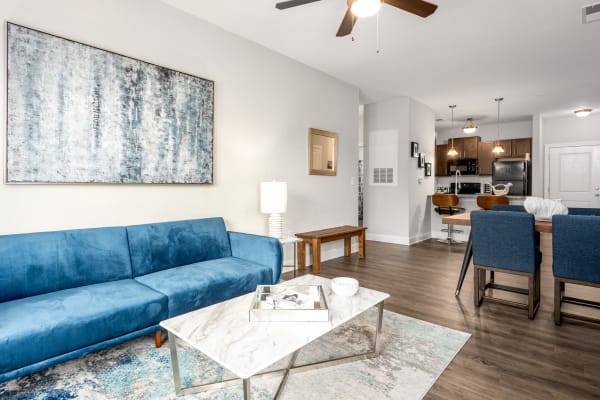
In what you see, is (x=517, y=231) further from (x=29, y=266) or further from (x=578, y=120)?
(x=578, y=120)

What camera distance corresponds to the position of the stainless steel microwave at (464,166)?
8320mm

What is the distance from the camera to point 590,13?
300 cm

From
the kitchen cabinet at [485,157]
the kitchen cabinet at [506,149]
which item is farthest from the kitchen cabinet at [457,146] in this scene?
the kitchen cabinet at [506,149]

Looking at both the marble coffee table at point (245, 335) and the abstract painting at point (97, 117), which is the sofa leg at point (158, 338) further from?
A: the abstract painting at point (97, 117)

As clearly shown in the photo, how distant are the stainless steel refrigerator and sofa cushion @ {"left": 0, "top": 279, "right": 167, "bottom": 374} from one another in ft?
26.6

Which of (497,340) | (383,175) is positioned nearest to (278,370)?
(497,340)

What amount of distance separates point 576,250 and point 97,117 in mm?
3621

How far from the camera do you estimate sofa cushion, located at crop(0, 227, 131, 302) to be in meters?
1.95

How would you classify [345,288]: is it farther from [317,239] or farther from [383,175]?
[383,175]

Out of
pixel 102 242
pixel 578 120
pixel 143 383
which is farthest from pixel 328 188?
pixel 578 120

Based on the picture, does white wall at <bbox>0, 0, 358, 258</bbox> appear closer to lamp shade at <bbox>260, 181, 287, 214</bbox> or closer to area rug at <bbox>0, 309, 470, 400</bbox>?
lamp shade at <bbox>260, 181, 287, 214</bbox>

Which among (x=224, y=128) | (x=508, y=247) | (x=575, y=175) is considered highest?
(x=224, y=128)

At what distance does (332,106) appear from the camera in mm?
4816

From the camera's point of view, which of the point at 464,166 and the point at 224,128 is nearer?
the point at 224,128
